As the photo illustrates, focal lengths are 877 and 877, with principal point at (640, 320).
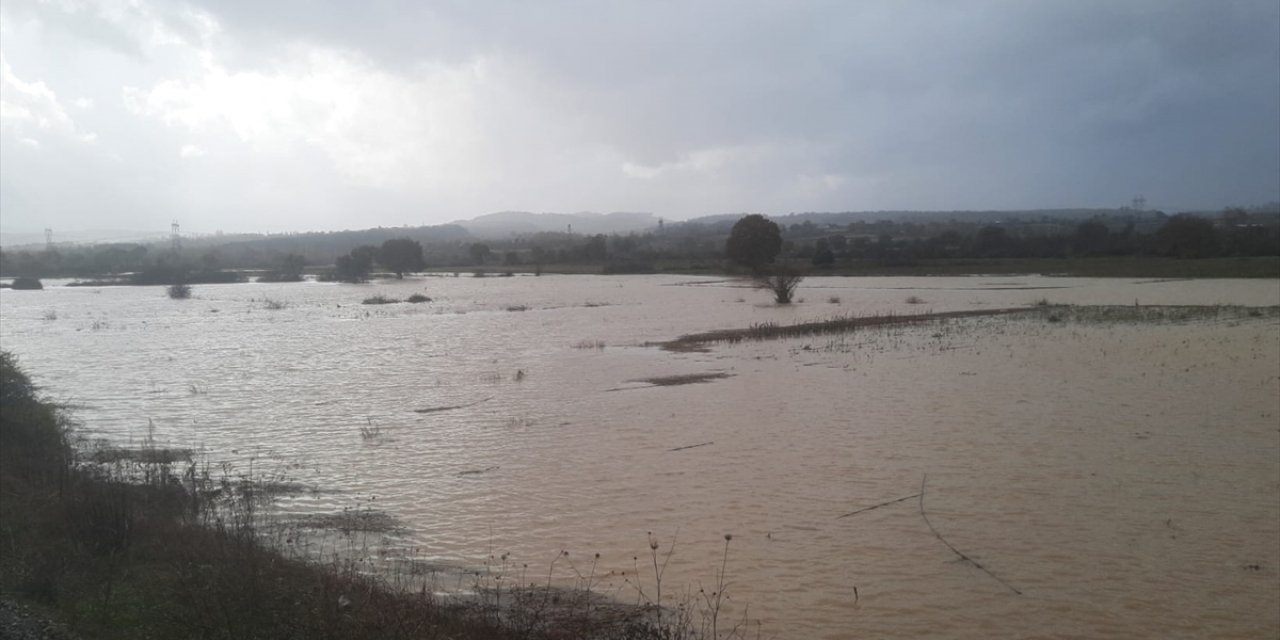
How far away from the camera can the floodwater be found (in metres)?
7.43

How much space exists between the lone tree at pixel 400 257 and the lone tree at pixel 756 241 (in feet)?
105

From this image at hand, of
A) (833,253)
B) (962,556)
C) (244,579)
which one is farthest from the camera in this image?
(833,253)

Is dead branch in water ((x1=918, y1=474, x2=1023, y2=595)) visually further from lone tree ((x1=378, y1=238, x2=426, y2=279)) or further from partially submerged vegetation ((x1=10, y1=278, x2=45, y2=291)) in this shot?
lone tree ((x1=378, y1=238, x2=426, y2=279))

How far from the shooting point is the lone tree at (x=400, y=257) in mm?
83375

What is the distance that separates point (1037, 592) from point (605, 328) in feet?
84.5

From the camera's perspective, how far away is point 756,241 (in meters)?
71.9

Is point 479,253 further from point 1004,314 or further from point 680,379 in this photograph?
point 680,379

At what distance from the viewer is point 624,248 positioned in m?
107

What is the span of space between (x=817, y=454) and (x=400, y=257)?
3017 inches

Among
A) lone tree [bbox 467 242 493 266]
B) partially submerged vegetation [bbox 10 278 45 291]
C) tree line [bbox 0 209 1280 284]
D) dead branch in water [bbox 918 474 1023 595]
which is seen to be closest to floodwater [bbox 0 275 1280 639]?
dead branch in water [bbox 918 474 1023 595]

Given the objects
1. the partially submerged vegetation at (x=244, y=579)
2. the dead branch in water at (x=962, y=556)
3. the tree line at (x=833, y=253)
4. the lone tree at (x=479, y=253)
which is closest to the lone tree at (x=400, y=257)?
the tree line at (x=833, y=253)

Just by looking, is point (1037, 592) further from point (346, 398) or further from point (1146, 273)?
point (1146, 273)

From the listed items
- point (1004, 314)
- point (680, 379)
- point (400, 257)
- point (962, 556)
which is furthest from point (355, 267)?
point (962, 556)

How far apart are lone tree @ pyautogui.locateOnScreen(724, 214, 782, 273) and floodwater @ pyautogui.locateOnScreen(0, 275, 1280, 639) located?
4459cm
